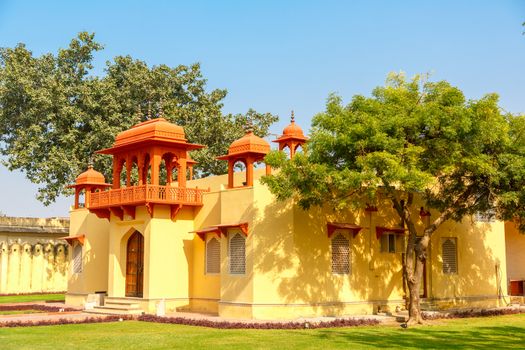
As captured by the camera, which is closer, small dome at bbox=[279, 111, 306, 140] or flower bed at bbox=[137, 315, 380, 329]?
flower bed at bbox=[137, 315, 380, 329]

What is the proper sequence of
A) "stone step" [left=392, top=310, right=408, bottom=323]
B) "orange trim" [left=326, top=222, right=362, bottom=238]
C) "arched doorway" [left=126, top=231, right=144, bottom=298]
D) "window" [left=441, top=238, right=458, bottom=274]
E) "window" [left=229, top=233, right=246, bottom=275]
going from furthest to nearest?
1. "window" [left=441, top=238, right=458, bottom=274]
2. "arched doorway" [left=126, top=231, right=144, bottom=298]
3. "orange trim" [left=326, top=222, right=362, bottom=238]
4. "window" [left=229, top=233, right=246, bottom=275]
5. "stone step" [left=392, top=310, right=408, bottom=323]

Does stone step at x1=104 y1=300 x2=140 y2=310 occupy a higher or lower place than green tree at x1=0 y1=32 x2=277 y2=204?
lower

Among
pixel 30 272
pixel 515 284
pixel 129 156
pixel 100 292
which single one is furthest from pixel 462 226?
pixel 30 272

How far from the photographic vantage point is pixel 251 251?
63.3 ft

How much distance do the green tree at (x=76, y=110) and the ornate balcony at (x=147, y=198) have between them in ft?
38.7

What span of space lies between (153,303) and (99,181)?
7.49 meters

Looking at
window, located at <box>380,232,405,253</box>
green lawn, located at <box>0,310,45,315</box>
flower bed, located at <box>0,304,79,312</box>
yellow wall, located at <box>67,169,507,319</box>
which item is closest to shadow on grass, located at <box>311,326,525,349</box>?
yellow wall, located at <box>67,169,507,319</box>

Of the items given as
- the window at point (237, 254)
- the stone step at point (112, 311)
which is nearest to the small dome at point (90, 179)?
the stone step at point (112, 311)

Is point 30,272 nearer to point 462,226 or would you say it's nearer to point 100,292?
point 100,292

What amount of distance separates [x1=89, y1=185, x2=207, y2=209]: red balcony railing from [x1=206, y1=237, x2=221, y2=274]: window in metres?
1.47

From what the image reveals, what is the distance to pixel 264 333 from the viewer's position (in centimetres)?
1573

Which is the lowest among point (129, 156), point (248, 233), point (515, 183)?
point (248, 233)

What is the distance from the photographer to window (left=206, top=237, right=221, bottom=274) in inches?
846

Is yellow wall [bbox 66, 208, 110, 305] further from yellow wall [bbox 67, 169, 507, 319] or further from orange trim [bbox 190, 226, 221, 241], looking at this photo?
orange trim [bbox 190, 226, 221, 241]
